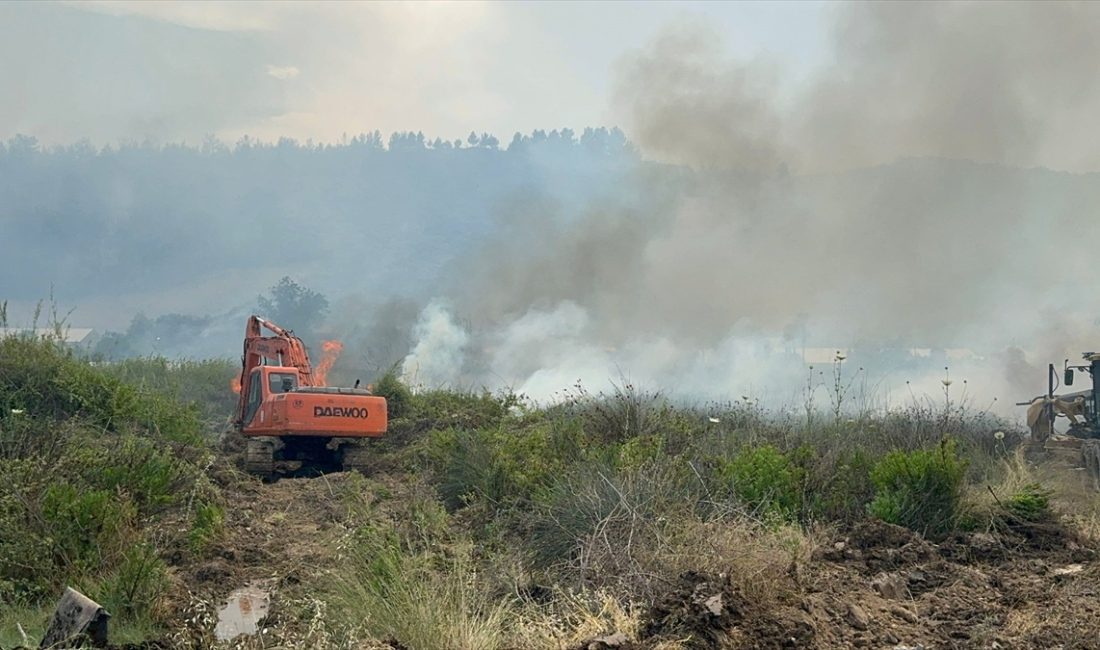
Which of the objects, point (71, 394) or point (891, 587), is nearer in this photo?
point (891, 587)

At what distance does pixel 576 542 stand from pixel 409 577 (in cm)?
171

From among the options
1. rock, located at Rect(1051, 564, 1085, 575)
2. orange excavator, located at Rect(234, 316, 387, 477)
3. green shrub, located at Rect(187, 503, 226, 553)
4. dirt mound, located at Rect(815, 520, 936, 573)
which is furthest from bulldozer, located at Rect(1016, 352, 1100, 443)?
green shrub, located at Rect(187, 503, 226, 553)

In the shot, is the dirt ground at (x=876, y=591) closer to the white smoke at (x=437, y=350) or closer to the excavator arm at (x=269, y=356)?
the excavator arm at (x=269, y=356)

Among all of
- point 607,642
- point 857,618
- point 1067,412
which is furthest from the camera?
point 1067,412

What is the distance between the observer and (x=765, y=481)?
11203 millimetres

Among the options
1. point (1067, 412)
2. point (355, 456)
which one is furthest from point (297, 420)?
point (1067, 412)

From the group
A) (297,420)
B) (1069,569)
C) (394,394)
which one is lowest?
(1069,569)

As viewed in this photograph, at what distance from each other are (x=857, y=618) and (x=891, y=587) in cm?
115

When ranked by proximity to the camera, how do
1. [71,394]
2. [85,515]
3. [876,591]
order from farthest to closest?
[71,394] < [85,515] < [876,591]

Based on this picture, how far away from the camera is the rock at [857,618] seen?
306 inches

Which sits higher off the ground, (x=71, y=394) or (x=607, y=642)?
(x=71, y=394)

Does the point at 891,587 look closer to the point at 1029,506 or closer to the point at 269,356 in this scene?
the point at 1029,506

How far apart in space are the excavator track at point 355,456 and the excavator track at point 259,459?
1446mm

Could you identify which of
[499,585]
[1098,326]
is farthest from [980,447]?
[1098,326]
